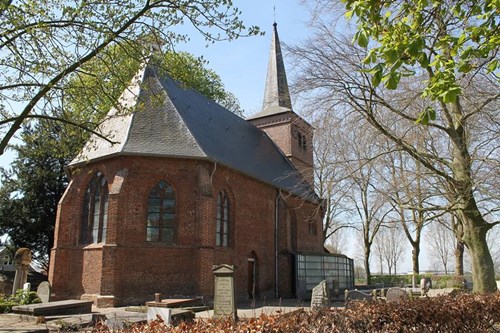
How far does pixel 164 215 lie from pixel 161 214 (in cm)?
13

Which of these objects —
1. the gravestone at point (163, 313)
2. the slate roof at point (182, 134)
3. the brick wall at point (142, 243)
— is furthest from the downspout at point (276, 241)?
Answer: the gravestone at point (163, 313)

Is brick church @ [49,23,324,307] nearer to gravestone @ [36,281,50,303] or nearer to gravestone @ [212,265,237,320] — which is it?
gravestone @ [36,281,50,303]

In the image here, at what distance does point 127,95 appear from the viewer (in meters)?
22.1

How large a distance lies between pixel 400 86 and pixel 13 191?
85.9 feet

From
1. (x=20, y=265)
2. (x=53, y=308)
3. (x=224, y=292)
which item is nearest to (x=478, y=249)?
(x=224, y=292)

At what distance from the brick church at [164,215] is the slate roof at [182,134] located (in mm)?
70

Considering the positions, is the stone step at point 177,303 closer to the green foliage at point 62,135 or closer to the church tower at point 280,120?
the green foliage at point 62,135

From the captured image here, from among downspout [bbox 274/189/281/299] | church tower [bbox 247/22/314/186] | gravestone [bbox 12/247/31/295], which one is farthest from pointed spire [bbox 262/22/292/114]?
gravestone [bbox 12/247/31/295]

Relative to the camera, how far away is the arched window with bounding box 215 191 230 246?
776 inches

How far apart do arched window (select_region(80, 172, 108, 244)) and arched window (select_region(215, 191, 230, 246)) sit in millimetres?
4947

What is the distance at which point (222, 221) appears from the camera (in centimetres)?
2014

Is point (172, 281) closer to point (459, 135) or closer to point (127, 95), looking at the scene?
point (127, 95)

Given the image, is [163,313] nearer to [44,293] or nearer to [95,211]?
[44,293]

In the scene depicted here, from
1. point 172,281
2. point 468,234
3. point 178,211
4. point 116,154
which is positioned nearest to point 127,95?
point 116,154
